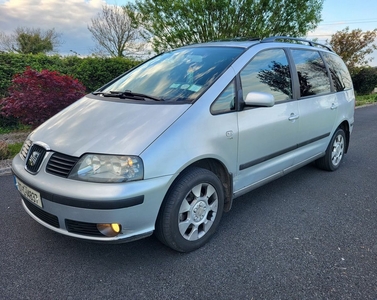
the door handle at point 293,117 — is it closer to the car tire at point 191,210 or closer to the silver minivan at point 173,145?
the silver minivan at point 173,145

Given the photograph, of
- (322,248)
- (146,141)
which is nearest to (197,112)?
(146,141)

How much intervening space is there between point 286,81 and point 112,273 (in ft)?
8.33

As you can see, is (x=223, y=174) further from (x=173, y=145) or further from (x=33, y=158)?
(x=33, y=158)

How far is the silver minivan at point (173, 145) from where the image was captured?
77.0 inches

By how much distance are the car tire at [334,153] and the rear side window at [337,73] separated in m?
0.63

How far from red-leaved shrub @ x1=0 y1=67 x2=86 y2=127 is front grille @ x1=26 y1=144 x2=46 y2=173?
3.03m

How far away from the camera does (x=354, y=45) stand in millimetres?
17484

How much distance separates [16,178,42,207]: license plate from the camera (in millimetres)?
2094

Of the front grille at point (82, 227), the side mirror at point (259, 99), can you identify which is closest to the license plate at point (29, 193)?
the front grille at point (82, 227)

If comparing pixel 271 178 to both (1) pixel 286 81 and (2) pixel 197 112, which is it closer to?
(1) pixel 286 81

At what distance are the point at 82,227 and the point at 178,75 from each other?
160 cm

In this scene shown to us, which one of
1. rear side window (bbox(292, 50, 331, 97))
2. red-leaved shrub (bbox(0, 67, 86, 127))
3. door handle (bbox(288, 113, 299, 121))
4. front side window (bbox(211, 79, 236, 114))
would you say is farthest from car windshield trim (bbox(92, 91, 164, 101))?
red-leaved shrub (bbox(0, 67, 86, 127))

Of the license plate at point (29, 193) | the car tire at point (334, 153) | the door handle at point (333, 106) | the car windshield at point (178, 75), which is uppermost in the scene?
the car windshield at point (178, 75)

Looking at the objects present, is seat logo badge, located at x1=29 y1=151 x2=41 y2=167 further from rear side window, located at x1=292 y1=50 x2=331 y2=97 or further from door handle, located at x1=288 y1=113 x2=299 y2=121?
rear side window, located at x1=292 y1=50 x2=331 y2=97
